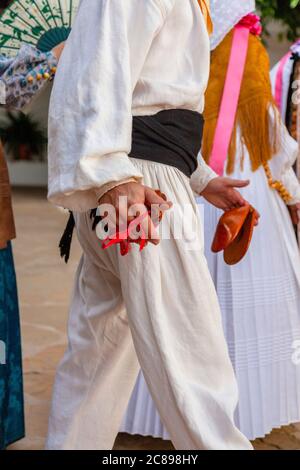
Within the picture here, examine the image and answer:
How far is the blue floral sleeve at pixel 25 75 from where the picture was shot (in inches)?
79.5

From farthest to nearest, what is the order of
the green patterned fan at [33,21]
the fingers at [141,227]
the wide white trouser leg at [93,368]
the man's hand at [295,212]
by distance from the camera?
the man's hand at [295,212], the green patterned fan at [33,21], the wide white trouser leg at [93,368], the fingers at [141,227]

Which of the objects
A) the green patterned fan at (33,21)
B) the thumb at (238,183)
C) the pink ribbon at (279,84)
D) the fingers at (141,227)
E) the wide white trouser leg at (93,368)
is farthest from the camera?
the pink ribbon at (279,84)

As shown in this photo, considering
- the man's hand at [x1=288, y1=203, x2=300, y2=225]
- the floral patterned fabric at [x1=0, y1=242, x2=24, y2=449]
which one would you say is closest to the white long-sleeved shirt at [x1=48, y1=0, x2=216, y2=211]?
the floral patterned fabric at [x1=0, y1=242, x2=24, y2=449]

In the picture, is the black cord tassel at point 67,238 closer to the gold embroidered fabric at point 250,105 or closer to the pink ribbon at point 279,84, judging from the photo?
the gold embroidered fabric at point 250,105

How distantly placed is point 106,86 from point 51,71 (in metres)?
0.62

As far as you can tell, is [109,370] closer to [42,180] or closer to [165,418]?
[165,418]

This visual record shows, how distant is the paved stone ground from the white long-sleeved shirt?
1.43 m

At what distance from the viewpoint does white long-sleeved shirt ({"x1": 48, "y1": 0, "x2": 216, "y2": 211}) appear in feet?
4.65

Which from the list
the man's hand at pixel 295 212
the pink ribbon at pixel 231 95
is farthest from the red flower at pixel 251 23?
the man's hand at pixel 295 212

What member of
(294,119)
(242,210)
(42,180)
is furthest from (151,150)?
(42,180)

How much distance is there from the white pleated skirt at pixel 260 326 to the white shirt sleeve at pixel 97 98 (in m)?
1.30

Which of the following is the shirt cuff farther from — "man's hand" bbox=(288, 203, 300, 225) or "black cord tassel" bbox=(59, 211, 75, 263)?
"man's hand" bbox=(288, 203, 300, 225)

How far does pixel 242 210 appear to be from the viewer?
1.89 meters

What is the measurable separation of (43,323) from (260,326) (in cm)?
195
